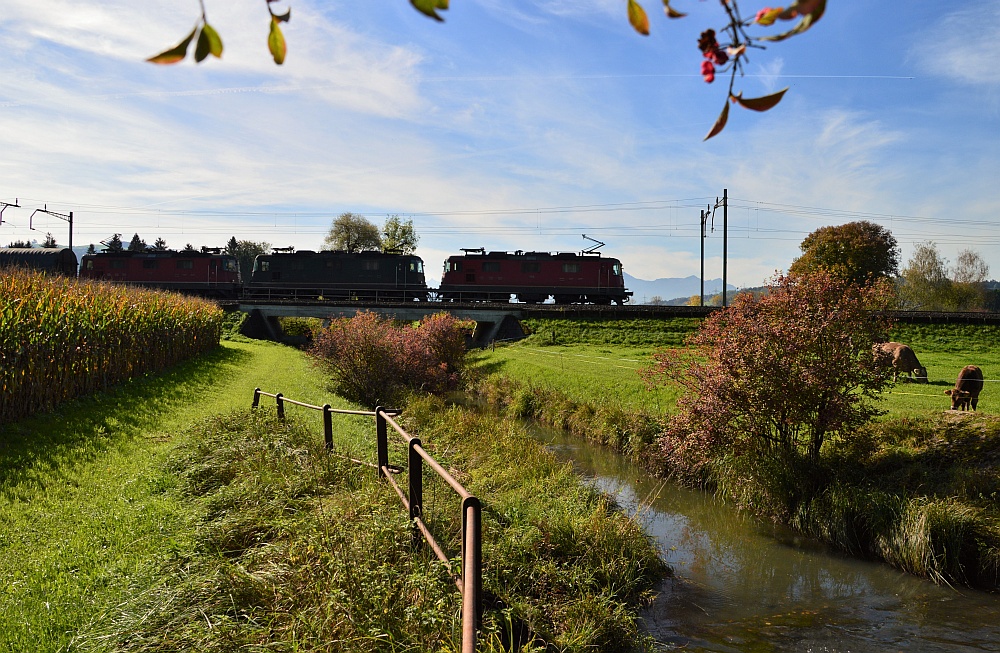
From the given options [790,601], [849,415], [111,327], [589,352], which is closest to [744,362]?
[849,415]

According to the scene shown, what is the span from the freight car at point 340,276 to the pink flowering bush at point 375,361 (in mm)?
19486

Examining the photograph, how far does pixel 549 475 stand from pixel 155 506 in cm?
610

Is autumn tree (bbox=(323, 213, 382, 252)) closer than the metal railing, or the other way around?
the metal railing

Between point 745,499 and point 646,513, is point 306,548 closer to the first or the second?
point 646,513

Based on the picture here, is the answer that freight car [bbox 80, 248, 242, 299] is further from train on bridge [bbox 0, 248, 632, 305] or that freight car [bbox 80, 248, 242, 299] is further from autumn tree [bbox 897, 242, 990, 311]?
autumn tree [bbox 897, 242, 990, 311]

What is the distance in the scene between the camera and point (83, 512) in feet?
23.1

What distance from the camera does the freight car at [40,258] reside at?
3828 centimetres

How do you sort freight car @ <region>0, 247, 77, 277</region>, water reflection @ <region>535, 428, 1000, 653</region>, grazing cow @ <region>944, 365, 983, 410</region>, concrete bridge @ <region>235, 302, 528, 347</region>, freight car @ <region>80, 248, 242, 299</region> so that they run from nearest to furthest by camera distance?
1. water reflection @ <region>535, 428, 1000, 653</region>
2. grazing cow @ <region>944, 365, 983, 410</region>
3. concrete bridge @ <region>235, 302, 528, 347</region>
4. freight car @ <region>0, 247, 77, 277</region>
5. freight car @ <region>80, 248, 242, 299</region>

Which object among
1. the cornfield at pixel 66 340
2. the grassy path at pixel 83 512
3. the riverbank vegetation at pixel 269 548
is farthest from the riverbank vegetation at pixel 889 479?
the cornfield at pixel 66 340

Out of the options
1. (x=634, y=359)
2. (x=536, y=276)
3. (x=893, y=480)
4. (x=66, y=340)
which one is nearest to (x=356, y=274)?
(x=536, y=276)

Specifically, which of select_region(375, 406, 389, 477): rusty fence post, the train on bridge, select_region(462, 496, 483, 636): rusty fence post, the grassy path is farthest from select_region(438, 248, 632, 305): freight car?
select_region(462, 496, 483, 636): rusty fence post

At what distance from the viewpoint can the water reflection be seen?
274 inches

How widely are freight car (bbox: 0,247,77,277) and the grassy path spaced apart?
30.0 m

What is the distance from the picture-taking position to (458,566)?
5660 mm
